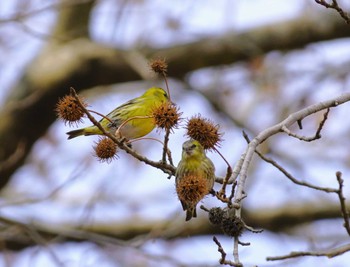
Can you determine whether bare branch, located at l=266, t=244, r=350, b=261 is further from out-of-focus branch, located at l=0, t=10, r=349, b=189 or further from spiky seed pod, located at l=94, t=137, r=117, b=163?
out-of-focus branch, located at l=0, t=10, r=349, b=189

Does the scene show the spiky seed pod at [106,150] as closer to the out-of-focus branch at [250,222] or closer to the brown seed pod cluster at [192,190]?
the brown seed pod cluster at [192,190]

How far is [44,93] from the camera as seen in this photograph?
23.6ft

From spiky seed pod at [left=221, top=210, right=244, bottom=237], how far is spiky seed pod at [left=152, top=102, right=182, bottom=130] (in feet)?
1.56

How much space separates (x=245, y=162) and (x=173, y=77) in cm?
470

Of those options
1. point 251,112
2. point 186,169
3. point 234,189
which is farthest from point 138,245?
point 251,112

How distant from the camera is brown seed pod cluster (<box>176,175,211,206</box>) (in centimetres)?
283

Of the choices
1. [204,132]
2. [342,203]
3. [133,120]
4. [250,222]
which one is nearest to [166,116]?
[204,132]

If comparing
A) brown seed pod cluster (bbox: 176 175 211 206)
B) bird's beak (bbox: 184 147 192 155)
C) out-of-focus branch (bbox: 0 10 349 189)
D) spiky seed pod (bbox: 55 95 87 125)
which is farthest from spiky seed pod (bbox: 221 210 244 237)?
out-of-focus branch (bbox: 0 10 349 189)

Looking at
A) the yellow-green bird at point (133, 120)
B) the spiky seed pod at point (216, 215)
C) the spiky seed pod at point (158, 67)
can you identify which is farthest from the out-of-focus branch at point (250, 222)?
the spiky seed pod at point (216, 215)

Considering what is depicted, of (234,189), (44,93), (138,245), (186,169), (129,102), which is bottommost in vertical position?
(234,189)

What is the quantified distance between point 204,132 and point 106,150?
1.40 feet

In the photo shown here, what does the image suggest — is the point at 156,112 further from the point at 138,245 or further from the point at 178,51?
the point at 178,51

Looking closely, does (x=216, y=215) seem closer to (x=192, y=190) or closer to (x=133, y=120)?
(x=192, y=190)

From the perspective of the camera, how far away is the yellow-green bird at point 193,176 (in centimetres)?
284
